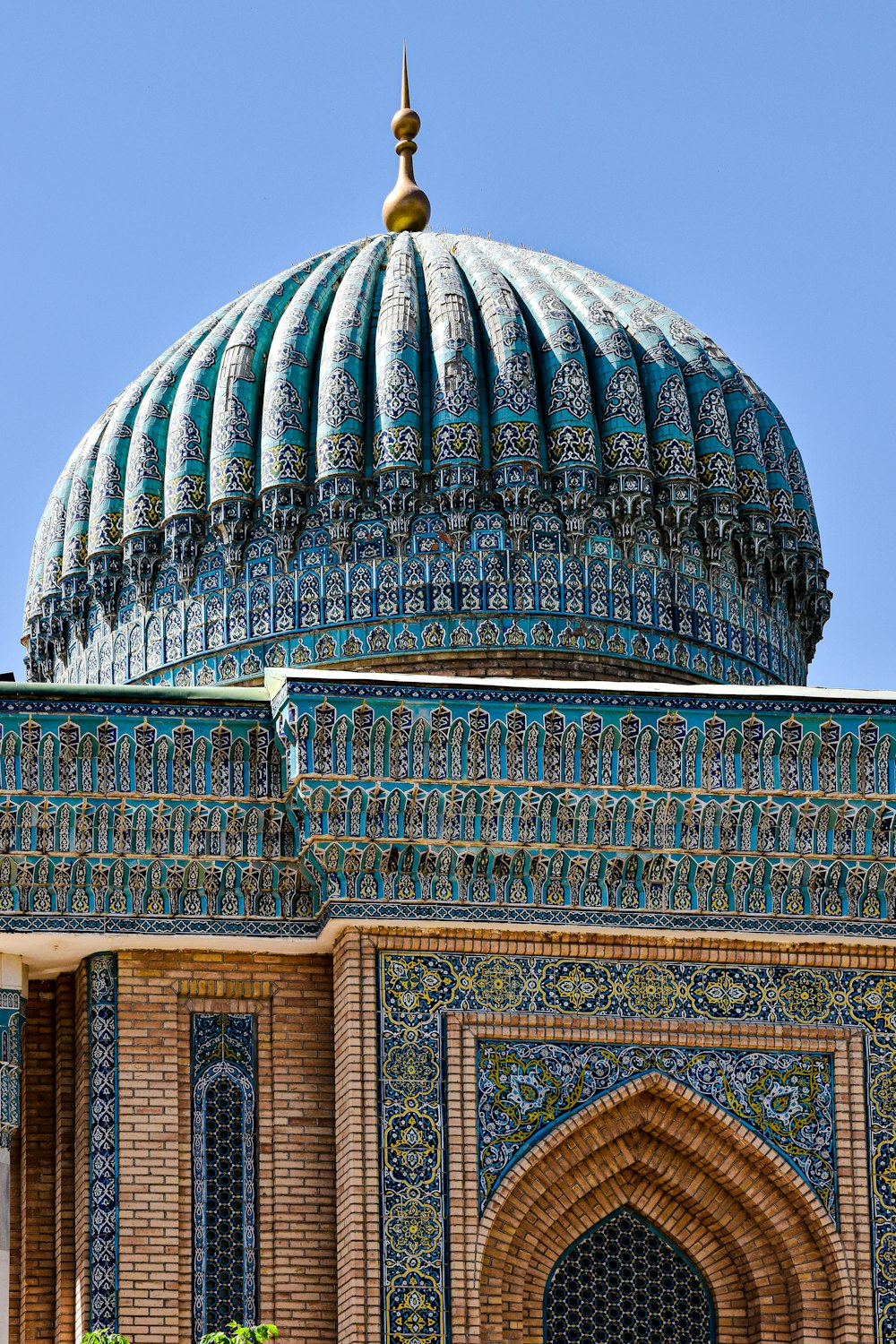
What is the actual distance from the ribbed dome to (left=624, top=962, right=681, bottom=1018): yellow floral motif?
4.28 feet

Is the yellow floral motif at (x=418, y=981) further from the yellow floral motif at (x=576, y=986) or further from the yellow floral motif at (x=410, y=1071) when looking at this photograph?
the yellow floral motif at (x=576, y=986)

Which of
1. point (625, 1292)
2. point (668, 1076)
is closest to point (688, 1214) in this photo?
point (625, 1292)

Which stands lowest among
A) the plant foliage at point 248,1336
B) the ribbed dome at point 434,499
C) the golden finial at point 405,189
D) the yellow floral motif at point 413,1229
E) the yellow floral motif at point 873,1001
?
the plant foliage at point 248,1336

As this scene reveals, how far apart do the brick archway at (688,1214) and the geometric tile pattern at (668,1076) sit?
0.04m

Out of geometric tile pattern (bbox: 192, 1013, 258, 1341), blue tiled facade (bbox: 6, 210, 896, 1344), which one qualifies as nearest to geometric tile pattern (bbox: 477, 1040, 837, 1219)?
blue tiled facade (bbox: 6, 210, 896, 1344)

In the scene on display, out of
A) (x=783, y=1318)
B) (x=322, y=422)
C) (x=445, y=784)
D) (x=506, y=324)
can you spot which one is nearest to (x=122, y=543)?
(x=322, y=422)

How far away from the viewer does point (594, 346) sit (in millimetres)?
9547

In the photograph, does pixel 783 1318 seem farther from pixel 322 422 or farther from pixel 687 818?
Answer: pixel 322 422

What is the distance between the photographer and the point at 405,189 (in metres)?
10.4

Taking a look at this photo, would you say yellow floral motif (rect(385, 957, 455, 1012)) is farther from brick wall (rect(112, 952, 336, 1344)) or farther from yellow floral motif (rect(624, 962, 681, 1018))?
yellow floral motif (rect(624, 962, 681, 1018))

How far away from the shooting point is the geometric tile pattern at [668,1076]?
7816mm

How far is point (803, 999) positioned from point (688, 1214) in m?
0.66

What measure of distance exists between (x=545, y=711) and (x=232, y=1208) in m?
1.55

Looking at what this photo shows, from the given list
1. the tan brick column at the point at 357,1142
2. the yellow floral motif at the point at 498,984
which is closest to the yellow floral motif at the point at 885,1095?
the yellow floral motif at the point at 498,984
